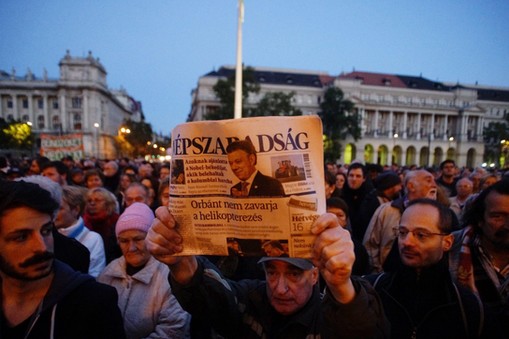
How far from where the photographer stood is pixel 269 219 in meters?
1.44

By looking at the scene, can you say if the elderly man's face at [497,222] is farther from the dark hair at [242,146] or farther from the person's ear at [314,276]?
the dark hair at [242,146]

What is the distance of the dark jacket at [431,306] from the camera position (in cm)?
199

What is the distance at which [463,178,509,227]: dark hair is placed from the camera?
255 cm

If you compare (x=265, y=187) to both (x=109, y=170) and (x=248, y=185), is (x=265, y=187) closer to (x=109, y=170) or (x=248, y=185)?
(x=248, y=185)

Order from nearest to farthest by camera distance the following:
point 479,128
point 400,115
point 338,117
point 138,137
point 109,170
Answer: point 109,170 < point 138,137 < point 338,117 < point 479,128 < point 400,115

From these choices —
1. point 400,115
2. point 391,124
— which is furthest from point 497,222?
point 400,115

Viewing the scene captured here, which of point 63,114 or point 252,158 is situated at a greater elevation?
point 63,114

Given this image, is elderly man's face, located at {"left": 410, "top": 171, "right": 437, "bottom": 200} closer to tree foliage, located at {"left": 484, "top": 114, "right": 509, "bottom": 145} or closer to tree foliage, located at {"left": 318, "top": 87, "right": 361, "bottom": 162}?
tree foliage, located at {"left": 318, "top": 87, "right": 361, "bottom": 162}

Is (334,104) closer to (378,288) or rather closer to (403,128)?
(403,128)

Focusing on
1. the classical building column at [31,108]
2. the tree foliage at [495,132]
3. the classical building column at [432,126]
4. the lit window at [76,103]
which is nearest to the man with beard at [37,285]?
the tree foliage at [495,132]

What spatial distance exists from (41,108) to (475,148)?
3779 inches

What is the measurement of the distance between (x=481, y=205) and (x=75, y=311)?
305 cm

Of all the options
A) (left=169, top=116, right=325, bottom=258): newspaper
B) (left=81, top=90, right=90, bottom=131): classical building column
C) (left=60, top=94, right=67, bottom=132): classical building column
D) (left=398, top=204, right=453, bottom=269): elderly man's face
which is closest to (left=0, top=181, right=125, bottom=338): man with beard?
(left=169, top=116, right=325, bottom=258): newspaper

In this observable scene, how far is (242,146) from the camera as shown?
1.44 meters
